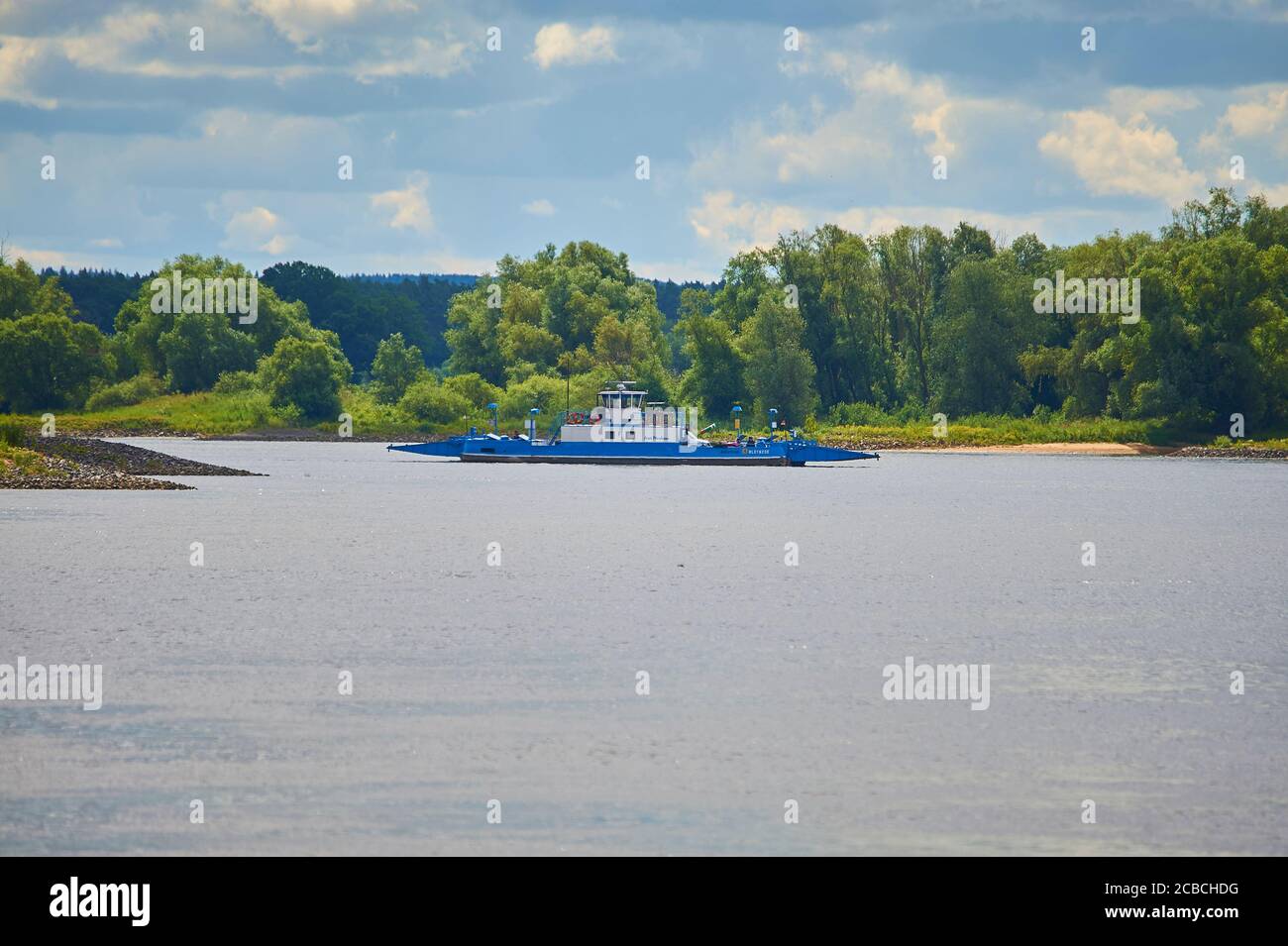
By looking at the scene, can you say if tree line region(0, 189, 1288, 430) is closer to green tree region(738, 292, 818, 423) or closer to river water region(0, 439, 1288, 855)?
green tree region(738, 292, 818, 423)

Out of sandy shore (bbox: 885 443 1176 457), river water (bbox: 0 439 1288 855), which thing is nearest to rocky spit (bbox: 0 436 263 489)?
river water (bbox: 0 439 1288 855)

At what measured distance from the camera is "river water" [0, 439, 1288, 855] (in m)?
21.7

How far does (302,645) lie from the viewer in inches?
1449

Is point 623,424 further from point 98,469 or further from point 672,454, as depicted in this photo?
point 98,469

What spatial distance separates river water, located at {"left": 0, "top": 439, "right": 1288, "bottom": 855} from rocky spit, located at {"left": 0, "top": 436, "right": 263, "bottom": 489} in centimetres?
3134

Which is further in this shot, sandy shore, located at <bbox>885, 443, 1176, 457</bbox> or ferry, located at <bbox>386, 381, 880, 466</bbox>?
sandy shore, located at <bbox>885, 443, 1176, 457</bbox>

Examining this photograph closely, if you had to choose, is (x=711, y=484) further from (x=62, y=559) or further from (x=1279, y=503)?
(x=62, y=559)

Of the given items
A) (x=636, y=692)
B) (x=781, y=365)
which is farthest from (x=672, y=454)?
(x=636, y=692)

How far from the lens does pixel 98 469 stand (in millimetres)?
105750

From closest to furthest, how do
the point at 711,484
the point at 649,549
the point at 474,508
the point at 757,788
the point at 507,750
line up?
the point at 757,788
the point at 507,750
the point at 649,549
the point at 474,508
the point at 711,484

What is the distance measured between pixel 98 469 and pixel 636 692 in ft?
268
